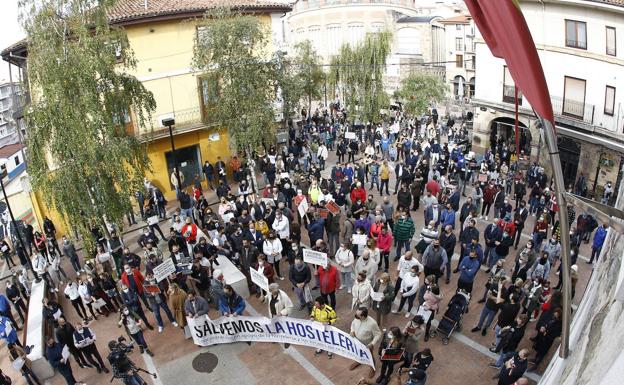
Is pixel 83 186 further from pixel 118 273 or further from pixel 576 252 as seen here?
pixel 576 252

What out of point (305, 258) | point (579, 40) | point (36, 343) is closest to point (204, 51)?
point (305, 258)

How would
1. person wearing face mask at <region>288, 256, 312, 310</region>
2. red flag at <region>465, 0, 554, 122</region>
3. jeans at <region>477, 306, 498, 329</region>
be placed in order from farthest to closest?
person wearing face mask at <region>288, 256, 312, 310</region>
jeans at <region>477, 306, 498, 329</region>
red flag at <region>465, 0, 554, 122</region>

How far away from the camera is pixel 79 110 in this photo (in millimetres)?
12766

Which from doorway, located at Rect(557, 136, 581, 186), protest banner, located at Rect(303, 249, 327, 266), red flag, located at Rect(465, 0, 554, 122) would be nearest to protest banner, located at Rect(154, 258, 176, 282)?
protest banner, located at Rect(303, 249, 327, 266)

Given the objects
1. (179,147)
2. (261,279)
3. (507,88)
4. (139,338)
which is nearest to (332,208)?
(261,279)

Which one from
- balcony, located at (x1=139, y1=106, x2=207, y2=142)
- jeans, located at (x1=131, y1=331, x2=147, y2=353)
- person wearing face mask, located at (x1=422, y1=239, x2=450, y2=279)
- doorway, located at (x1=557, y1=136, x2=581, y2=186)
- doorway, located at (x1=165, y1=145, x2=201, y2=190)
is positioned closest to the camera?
jeans, located at (x1=131, y1=331, x2=147, y2=353)

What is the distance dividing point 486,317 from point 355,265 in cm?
336

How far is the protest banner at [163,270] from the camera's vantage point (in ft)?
39.4

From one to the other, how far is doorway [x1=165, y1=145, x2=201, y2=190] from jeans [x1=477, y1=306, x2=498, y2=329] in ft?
54.1

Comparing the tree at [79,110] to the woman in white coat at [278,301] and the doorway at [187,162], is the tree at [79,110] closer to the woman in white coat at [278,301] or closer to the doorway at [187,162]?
the woman in white coat at [278,301]

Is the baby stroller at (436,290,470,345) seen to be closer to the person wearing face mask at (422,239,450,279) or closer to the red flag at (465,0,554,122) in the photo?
the person wearing face mask at (422,239,450,279)

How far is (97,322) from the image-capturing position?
1341 cm

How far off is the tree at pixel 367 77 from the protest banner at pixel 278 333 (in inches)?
802

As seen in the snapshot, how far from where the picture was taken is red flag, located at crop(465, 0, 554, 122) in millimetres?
3809
